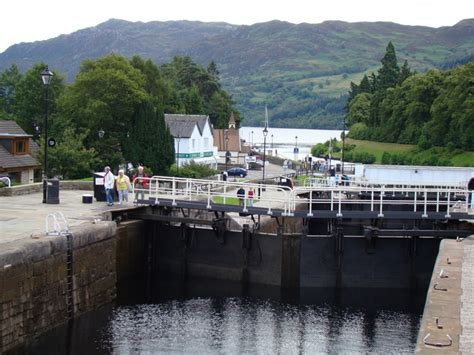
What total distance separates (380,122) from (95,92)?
6420cm

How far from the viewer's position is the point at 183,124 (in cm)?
9519

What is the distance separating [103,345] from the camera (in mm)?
26672

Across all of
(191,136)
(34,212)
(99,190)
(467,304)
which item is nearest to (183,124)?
(191,136)

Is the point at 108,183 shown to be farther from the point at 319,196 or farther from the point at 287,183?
the point at 319,196

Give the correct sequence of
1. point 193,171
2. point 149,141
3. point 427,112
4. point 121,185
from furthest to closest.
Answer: point 427,112, point 193,171, point 149,141, point 121,185

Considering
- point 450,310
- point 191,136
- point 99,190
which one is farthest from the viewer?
point 191,136

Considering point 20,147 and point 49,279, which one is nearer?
point 49,279

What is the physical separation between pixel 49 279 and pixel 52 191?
35.4ft

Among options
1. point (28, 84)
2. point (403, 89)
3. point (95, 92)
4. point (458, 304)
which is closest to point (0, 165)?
point (95, 92)

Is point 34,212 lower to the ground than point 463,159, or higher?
lower

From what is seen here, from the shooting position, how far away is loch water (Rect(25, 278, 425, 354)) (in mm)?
27016

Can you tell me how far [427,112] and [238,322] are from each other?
82.5m

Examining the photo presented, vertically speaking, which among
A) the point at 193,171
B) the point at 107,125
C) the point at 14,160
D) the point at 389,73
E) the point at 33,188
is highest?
the point at 389,73

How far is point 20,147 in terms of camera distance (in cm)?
5994
